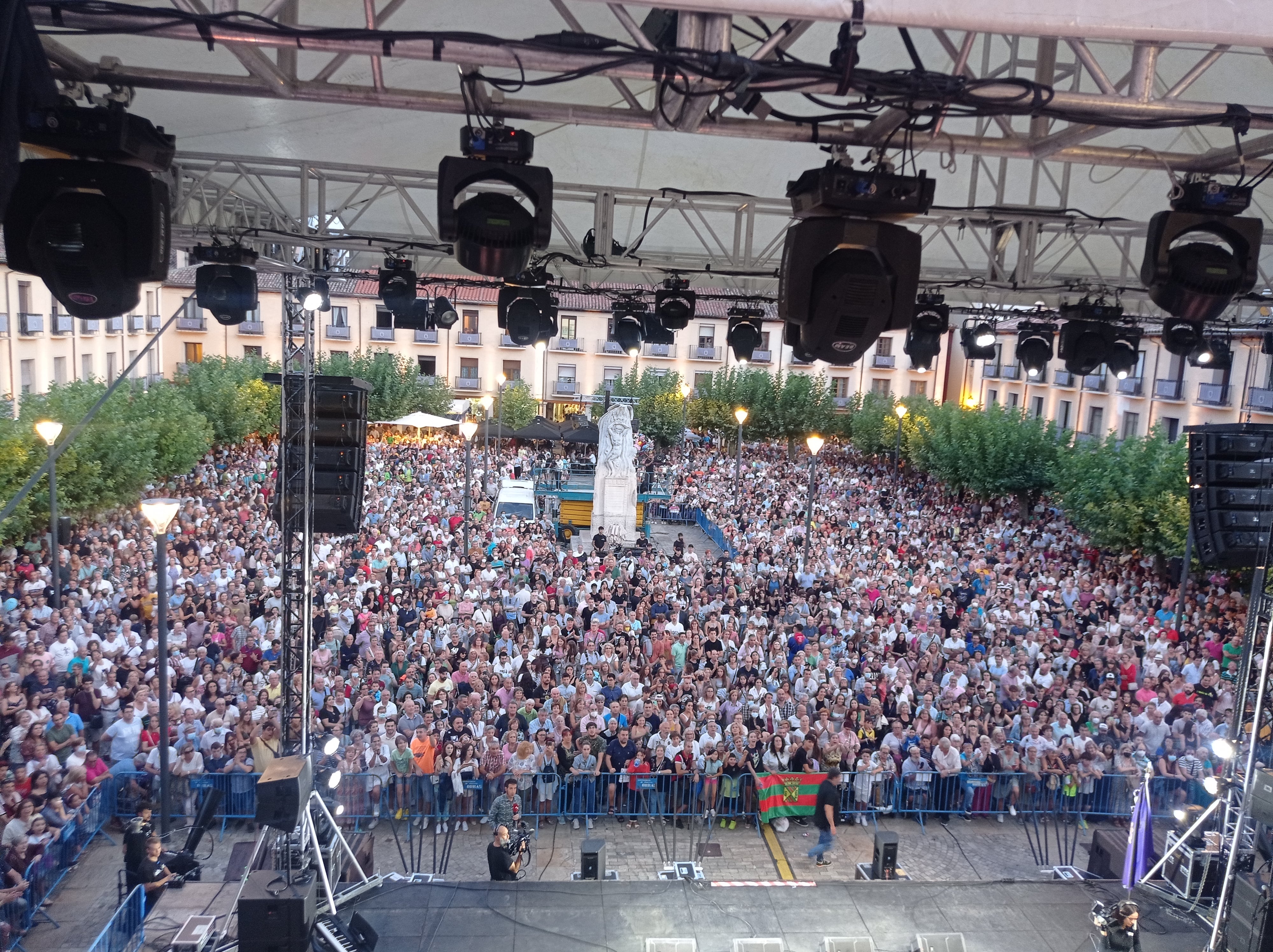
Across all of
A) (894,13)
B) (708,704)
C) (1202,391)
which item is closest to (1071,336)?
(708,704)

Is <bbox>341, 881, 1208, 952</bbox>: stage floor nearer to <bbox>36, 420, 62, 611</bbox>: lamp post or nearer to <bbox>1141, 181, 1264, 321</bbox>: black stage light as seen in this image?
<bbox>1141, 181, 1264, 321</bbox>: black stage light

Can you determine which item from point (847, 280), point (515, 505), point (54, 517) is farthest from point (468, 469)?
point (847, 280)

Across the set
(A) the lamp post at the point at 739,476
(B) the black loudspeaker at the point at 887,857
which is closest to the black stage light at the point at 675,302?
(B) the black loudspeaker at the point at 887,857

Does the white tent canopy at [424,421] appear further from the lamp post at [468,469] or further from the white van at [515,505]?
the lamp post at [468,469]

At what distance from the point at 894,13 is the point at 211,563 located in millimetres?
13541

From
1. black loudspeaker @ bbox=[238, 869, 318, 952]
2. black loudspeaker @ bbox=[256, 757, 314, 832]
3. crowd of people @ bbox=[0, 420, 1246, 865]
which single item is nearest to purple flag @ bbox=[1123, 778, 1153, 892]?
crowd of people @ bbox=[0, 420, 1246, 865]

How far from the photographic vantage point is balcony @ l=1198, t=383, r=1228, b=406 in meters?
25.1

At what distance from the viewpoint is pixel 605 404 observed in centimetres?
2034

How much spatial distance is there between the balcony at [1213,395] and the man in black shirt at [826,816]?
75.2ft

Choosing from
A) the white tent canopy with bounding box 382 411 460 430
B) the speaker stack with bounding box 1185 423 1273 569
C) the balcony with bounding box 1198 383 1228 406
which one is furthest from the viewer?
the balcony with bounding box 1198 383 1228 406

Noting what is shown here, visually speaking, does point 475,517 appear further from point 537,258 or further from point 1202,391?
point 1202,391

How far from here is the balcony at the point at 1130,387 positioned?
2881cm

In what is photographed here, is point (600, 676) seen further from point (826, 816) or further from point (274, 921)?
point (274, 921)

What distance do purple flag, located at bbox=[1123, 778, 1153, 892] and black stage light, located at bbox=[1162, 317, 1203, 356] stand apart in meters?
5.04
